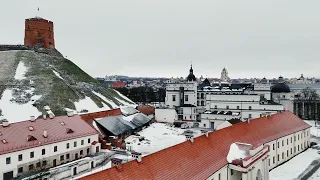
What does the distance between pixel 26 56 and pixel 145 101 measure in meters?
52.0

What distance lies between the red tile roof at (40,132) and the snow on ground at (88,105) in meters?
18.3

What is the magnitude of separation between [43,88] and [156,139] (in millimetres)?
28817

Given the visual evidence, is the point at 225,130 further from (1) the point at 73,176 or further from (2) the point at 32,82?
(2) the point at 32,82

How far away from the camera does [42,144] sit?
32.0 meters

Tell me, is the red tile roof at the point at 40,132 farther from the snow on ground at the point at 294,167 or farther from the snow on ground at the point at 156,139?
the snow on ground at the point at 294,167

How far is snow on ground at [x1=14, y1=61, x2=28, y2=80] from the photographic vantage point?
214 feet

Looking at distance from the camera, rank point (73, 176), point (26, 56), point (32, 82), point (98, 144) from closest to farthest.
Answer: point (73, 176), point (98, 144), point (32, 82), point (26, 56)

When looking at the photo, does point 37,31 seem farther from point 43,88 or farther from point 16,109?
point 16,109

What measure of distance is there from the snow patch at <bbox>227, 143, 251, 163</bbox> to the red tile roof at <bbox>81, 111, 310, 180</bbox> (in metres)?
0.38

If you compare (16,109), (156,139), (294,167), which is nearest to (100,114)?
(156,139)

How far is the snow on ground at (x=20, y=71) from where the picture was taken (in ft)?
214

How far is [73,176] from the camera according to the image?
27.2 m

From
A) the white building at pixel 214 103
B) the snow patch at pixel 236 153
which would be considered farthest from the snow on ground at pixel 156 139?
the snow patch at pixel 236 153

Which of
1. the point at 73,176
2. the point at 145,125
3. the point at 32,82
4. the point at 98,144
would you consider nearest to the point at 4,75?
the point at 32,82
